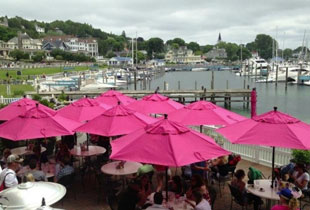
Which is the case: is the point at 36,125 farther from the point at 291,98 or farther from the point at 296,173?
the point at 291,98

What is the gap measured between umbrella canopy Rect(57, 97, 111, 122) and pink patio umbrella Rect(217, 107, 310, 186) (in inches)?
197

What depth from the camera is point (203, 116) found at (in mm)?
10227

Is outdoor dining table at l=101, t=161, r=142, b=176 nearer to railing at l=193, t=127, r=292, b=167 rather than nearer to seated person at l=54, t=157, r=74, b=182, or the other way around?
seated person at l=54, t=157, r=74, b=182

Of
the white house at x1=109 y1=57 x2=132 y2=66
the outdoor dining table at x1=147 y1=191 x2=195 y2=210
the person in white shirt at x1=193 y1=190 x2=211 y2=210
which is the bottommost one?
the outdoor dining table at x1=147 y1=191 x2=195 y2=210

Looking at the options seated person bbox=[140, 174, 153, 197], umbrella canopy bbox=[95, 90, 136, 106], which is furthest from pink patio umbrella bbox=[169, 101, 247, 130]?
umbrella canopy bbox=[95, 90, 136, 106]

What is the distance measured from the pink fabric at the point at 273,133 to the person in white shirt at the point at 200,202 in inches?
71.4

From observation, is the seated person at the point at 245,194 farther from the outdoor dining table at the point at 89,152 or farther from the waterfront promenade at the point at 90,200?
the outdoor dining table at the point at 89,152

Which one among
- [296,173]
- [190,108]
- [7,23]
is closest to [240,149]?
[190,108]

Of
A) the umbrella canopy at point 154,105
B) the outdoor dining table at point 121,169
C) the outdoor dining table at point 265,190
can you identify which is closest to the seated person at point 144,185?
the outdoor dining table at point 121,169

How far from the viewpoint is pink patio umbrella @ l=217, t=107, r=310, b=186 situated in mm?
7039

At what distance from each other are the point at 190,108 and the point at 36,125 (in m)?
4.85

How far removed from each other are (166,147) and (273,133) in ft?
8.80

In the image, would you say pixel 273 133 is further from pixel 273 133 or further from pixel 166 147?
pixel 166 147

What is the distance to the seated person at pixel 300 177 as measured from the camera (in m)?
8.03
